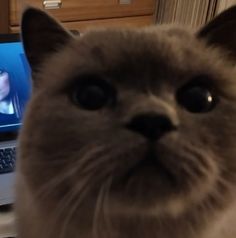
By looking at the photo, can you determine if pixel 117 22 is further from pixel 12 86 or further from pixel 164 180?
pixel 164 180

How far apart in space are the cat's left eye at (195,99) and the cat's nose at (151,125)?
0.07m

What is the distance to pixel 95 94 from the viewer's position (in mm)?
594

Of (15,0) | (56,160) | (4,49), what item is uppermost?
(56,160)

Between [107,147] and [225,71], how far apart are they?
186mm

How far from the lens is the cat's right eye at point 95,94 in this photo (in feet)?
1.95

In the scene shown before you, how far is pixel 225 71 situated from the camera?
64 centimetres

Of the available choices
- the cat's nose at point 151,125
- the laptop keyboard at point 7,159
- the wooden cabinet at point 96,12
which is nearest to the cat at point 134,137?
the cat's nose at point 151,125

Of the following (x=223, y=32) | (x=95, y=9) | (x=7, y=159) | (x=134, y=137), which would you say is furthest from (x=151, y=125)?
(x=95, y=9)

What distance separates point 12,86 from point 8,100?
32 mm

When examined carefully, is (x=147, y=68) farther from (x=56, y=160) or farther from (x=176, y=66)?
(x=56, y=160)

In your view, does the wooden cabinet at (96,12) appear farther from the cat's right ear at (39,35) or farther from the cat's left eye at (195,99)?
the cat's left eye at (195,99)

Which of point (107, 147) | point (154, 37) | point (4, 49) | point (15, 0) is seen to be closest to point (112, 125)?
point (107, 147)

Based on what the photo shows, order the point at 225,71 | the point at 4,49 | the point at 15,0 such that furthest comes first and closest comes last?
the point at 15,0 < the point at 4,49 < the point at 225,71

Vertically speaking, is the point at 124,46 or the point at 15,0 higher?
the point at 124,46
